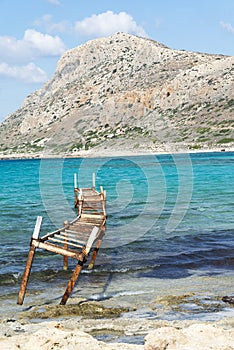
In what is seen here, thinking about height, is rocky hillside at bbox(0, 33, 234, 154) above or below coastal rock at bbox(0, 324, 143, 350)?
above

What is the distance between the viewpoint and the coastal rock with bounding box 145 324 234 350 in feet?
21.9

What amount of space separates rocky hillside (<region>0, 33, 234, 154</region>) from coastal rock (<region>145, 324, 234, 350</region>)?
110114 mm

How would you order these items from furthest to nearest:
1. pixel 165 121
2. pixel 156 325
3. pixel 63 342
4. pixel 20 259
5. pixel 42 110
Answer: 1. pixel 42 110
2. pixel 165 121
3. pixel 20 259
4. pixel 156 325
5. pixel 63 342

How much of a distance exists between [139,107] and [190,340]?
13374 cm

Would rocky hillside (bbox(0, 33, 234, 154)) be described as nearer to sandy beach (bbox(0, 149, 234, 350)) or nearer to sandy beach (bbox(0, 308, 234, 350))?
sandy beach (bbox(0, 149, 234, 350))

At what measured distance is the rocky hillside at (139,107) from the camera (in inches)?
4973

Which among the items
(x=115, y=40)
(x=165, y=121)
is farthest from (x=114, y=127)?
(x=115, y=40)

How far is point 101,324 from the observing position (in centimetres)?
955

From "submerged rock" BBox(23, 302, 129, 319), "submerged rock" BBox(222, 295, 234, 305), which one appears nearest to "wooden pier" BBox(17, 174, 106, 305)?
"submerged rock" BBox(23, 302, 129, 319)

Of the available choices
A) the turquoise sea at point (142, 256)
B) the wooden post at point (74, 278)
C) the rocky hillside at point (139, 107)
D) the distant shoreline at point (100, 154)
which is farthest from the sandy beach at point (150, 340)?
→ the rocky hillside at point (139, 107)

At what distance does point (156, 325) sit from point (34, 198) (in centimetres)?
2887

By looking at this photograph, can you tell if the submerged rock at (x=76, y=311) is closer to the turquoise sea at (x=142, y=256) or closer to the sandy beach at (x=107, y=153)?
the turquoise sea at (x=142, y=256)

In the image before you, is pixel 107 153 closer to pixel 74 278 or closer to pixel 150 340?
pixel 74 278

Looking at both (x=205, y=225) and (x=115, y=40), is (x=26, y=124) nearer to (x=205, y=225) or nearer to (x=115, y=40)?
(x=115, y=40)
